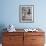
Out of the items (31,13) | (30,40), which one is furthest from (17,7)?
(30,40)

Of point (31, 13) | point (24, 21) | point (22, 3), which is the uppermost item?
point (22, 3)

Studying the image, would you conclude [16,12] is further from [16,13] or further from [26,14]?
[26,14]

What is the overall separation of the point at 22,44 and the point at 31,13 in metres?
1.03

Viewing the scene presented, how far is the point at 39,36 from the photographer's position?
3.55 metres

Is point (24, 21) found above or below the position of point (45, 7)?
below

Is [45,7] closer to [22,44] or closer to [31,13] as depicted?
[31,13]

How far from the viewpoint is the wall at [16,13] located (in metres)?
3.99

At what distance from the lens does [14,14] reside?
4020 mm

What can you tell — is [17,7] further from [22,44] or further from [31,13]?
[22,44]

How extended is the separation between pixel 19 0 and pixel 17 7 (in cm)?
22

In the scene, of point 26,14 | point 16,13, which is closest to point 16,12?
point 16,13

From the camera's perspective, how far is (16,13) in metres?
4.02

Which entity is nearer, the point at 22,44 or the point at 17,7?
the point at 22,44

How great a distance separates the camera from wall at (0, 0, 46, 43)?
3990 millimetres
